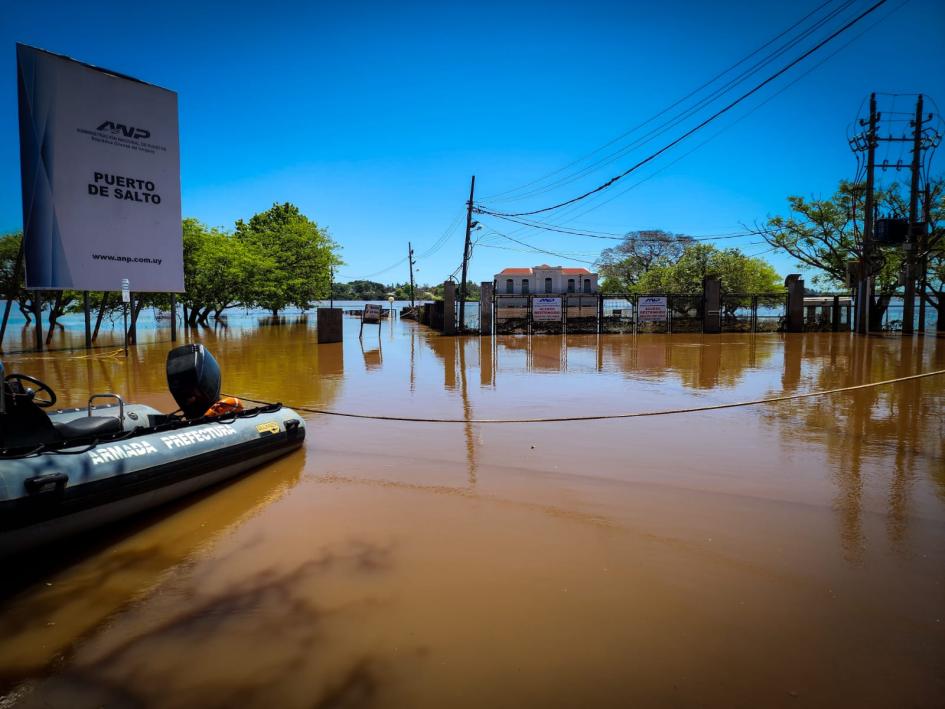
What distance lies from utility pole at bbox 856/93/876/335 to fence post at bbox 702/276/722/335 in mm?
5627

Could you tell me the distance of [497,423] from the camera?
24.3 feet

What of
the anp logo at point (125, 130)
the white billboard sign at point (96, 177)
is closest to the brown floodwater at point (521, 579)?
the white billboard sign at point (96, 177)

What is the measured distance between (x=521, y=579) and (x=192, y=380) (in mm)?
3999

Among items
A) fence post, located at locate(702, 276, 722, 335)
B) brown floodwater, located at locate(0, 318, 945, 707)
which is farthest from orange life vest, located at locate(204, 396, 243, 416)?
fence post, located at locate(702, 276, 722, 335)

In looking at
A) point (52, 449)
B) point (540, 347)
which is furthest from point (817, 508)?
point (540, 347)

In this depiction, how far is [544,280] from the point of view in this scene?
3073 inches

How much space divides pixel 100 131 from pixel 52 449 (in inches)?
475

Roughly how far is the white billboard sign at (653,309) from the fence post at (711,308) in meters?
1.88

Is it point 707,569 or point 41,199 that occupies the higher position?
point 41,199

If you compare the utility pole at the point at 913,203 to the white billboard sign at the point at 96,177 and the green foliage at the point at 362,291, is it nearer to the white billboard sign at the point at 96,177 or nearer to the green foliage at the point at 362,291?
the white billboard sign at the point at 96,177

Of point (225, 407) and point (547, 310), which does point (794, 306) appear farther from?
point (225, 407)

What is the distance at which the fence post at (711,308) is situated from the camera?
2570 centimetres

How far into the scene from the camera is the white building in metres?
77.3

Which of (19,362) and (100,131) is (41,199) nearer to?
(100,131)
